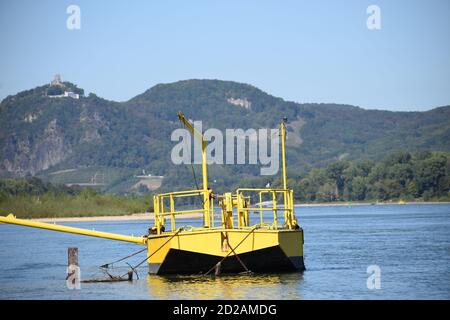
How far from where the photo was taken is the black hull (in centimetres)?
4150

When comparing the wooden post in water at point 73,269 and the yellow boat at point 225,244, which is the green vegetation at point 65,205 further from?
the yellow boat at point 225,244

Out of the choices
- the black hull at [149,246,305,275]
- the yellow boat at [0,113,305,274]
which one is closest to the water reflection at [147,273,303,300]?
the black hull at [149,246,305,275]

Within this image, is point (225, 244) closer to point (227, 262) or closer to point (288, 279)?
point (227, 262)

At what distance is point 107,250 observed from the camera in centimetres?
6962

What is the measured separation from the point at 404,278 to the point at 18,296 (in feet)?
51.9

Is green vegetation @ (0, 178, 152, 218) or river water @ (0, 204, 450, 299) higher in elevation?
green vegetation @ (0, 178, 152, 218)

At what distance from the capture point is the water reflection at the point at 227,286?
36.5m

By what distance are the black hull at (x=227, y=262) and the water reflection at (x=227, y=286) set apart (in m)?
0.34

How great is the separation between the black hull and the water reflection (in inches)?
13.4
